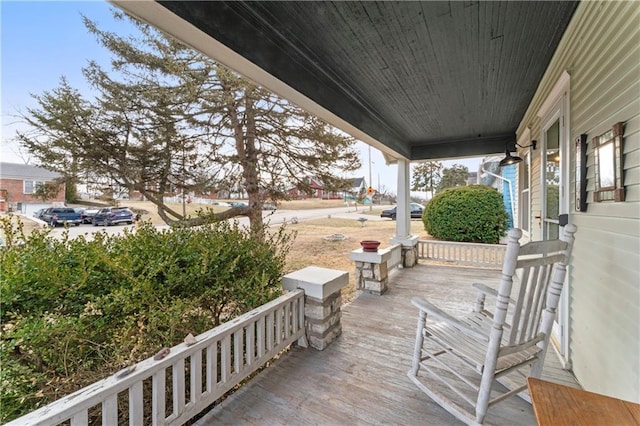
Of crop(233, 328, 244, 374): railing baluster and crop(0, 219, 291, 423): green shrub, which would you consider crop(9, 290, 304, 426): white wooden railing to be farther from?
crop(0, 219, 291, 423): green shrub

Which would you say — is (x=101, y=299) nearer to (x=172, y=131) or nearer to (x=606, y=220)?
(x=606, y=220)

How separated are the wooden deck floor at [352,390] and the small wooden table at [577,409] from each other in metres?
0.90

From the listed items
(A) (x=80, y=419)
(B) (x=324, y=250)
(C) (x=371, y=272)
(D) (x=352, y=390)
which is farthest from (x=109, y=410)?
(B) (x=324, y=250)

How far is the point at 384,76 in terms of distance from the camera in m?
2.62

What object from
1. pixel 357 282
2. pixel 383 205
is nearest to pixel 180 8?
pixel 357 282

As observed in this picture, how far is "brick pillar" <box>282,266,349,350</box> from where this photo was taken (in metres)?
2.42

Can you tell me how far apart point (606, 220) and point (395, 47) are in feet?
5.79

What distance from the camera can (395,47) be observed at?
2141 millimetres

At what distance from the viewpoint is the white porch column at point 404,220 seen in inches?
212

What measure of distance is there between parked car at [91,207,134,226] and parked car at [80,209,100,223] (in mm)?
81

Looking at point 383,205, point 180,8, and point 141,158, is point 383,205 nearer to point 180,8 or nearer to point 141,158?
point 141,158

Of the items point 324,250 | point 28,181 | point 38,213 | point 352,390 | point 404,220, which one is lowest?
point 352,390

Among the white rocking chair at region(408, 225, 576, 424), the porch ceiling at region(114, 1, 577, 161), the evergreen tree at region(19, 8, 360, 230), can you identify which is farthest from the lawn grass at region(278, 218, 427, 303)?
the porch ceiling at region(114, 1, 577, 161)

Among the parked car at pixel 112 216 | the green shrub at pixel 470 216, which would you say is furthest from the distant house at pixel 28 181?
the green shrub at pixel 470 216
